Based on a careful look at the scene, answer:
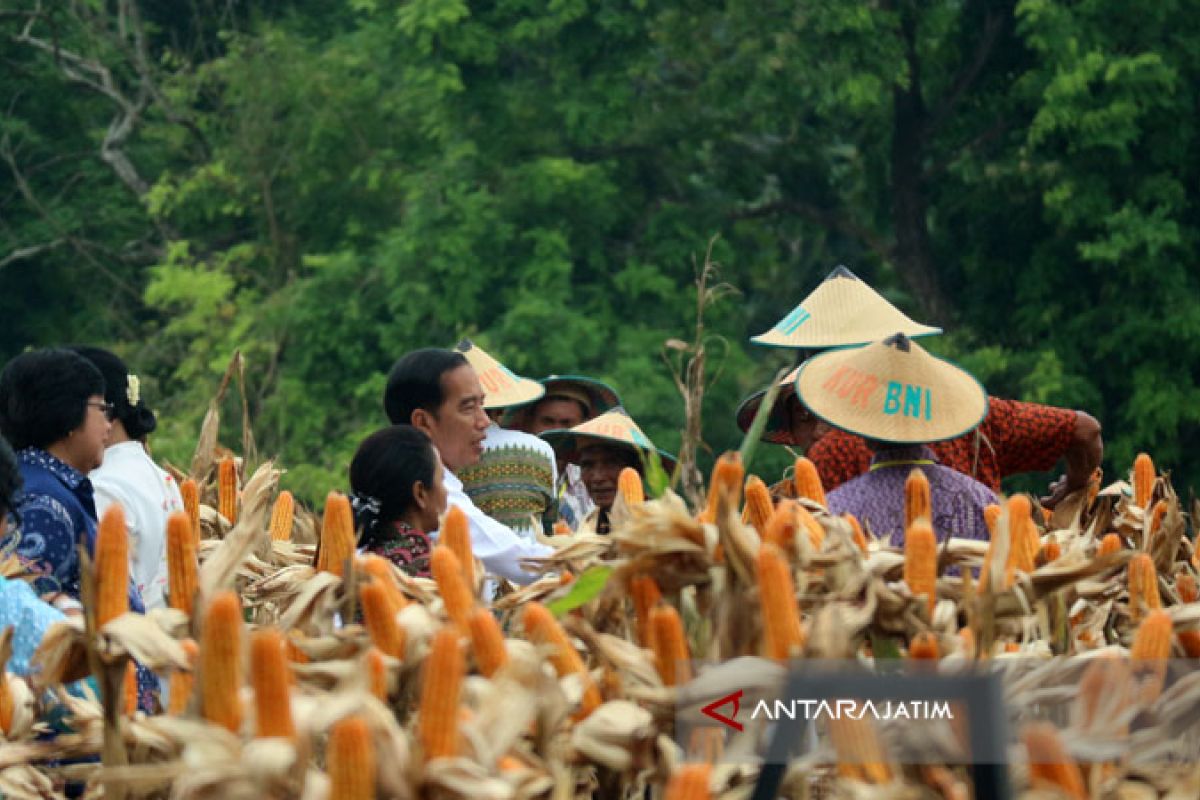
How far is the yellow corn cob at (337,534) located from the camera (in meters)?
3.16

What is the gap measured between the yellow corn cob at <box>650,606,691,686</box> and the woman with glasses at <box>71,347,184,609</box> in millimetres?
1890

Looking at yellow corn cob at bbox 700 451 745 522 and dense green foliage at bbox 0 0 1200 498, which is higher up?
yellow corn cob at bbox 700 451 745 522

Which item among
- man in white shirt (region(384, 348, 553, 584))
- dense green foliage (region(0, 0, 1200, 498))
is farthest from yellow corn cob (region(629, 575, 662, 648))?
dense green foliage (region(0, 0, 1200, 498))

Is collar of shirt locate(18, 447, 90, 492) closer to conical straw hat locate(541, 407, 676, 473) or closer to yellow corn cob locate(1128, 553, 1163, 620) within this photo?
yellow corn cob locate(1128, 553, 1163, 620)

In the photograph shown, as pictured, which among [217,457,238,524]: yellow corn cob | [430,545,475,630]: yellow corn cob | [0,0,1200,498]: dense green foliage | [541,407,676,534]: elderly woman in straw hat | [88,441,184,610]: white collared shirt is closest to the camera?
[430,545,475,630]: yellow corn cob

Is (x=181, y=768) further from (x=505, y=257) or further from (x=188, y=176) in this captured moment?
(x=188, y=176)

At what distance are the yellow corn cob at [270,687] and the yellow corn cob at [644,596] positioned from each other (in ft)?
2.16

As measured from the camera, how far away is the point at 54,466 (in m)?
4.03

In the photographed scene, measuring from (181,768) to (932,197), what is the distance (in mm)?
17990

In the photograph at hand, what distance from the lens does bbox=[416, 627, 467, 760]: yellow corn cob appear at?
7.53 feet

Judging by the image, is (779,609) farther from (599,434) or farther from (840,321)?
(599,434)

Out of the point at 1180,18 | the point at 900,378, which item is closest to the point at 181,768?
the point at 900,378

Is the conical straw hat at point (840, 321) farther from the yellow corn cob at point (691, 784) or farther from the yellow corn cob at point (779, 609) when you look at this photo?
the yellow corn cob at point (691, 784)

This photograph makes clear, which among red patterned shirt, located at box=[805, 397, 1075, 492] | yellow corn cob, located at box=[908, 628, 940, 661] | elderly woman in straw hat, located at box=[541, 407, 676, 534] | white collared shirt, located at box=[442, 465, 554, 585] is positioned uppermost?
yellow corn cob, located at box=[908, 628, 940, 661]
